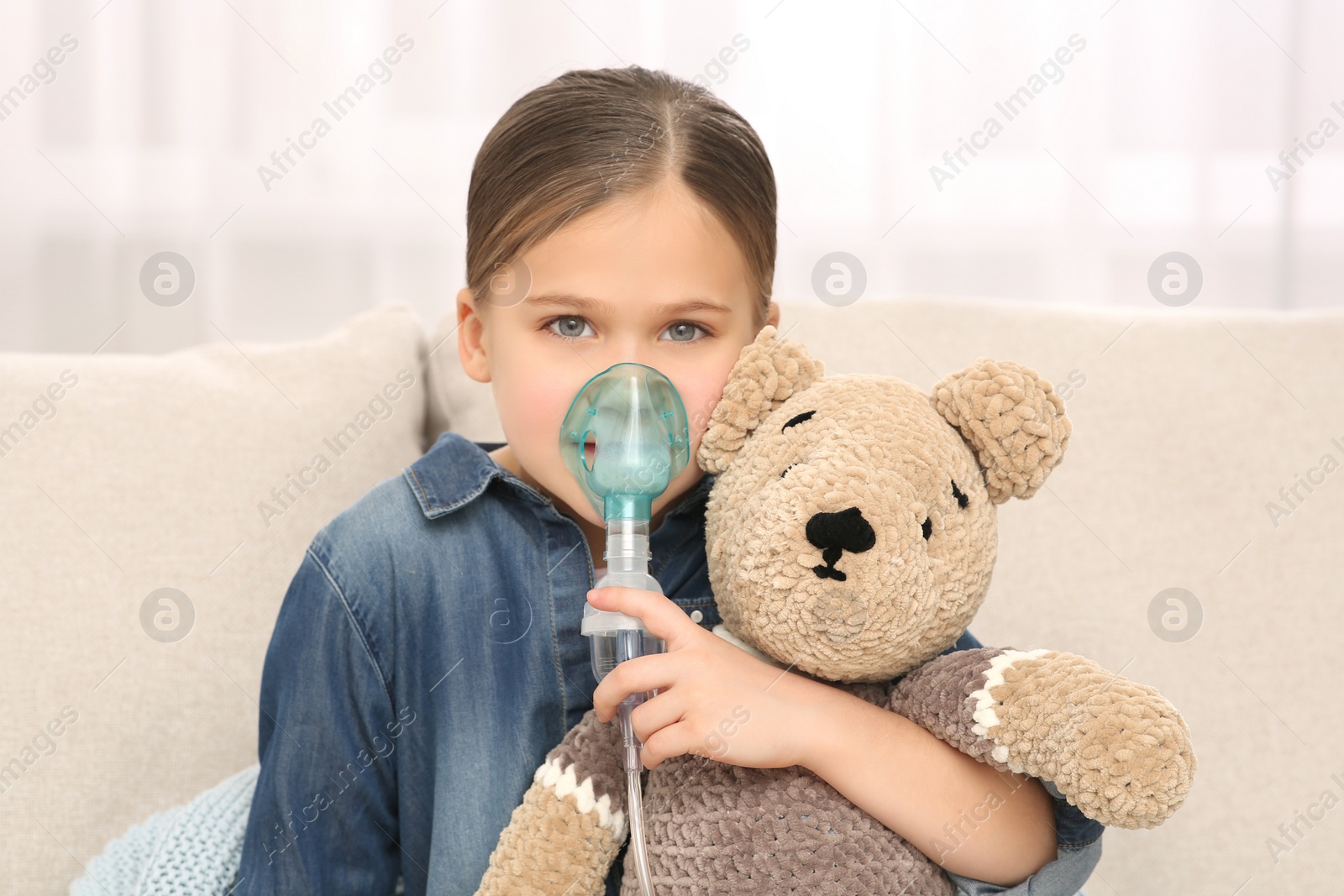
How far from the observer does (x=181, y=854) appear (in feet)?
3.03

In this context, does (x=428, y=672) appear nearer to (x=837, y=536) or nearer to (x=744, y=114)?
(x=837, y=536)

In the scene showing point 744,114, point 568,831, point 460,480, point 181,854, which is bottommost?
point 181,854

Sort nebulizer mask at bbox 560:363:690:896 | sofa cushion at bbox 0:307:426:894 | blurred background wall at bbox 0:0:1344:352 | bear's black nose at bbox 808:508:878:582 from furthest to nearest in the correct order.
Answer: blurred background wall at bbox 0:0:1344:352 < sofa cushion at bbox 0:307:426:894 < nebulizer mask at bbox 560:363:690:896 < bear's black nose at bbox 808:508:878:582

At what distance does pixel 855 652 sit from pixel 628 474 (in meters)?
0.19

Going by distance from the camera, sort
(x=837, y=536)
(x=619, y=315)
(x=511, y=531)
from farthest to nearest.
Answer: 1. (x=511, y=531)
2. (x=619, y=315)
3. (x=837, y=536)

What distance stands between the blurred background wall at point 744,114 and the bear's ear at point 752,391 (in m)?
0.95

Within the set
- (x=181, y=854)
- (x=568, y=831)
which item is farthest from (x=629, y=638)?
(x=181, y=854)

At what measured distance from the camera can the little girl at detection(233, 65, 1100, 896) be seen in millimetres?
863

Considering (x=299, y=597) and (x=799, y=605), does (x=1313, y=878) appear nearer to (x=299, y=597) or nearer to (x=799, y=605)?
(x=799, y=605)

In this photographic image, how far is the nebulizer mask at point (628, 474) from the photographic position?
719mm

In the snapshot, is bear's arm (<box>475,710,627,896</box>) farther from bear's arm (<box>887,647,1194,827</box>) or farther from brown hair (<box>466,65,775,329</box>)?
brown hair (<box>466,65,775,329</box>)

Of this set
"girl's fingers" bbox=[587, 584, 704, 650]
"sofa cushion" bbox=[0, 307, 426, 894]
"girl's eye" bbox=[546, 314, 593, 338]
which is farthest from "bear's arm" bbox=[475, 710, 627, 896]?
"sofa cushion" bbox=[0, 307, 426, 894]

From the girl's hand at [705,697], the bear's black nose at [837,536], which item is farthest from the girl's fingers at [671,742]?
the bear's black nose at [837,536]

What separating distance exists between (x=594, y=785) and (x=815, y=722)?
0.57ft
